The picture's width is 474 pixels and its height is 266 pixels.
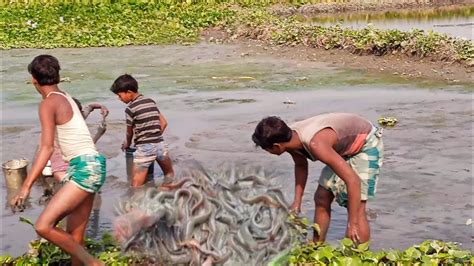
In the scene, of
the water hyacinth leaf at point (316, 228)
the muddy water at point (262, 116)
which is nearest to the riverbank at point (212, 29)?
the muddy water at point (262, 116)

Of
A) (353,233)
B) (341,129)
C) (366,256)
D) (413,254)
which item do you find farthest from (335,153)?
(413,254)

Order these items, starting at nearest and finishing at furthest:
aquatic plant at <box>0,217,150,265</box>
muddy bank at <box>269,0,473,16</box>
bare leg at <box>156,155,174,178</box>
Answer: aquatic plant at <box>0,217,150,265</box>, bare leg at <box>156,155,174,178</box>, muddy bank at <box>269,0,473,16</box>

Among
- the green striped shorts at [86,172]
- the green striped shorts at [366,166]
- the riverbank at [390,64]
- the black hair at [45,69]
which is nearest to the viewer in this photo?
the green striped shorts at [86,172]

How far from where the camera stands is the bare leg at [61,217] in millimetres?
4789

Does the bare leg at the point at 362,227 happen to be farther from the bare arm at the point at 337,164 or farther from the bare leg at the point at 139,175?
the bare leg at the point at 139,175

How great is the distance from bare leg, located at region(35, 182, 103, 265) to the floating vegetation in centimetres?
27

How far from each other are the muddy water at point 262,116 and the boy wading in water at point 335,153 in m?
0.69

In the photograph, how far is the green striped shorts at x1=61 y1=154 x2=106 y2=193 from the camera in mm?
4918

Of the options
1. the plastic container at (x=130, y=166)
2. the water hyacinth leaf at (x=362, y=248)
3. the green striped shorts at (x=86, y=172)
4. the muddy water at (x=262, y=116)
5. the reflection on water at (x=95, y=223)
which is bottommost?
the muddy water at (x=262, y=116)

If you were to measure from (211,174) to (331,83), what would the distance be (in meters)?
9.14

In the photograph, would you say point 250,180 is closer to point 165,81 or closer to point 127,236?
point 127,236

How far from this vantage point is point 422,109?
11195mm

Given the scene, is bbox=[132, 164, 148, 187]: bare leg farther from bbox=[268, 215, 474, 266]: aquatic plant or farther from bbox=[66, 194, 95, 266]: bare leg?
bbox=[268, 215, 474, 266]: aquatic plant

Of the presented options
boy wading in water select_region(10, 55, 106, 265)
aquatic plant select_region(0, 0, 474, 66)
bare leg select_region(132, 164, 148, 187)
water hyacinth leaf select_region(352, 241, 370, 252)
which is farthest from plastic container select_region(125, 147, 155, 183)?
aquatic plant select_region(0, 0, 474, 66)
